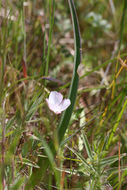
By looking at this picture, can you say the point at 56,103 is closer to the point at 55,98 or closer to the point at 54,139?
the point at 55,98

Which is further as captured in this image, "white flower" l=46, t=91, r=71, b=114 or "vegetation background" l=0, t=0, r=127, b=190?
"white flower" l=46, t=91, r=71, b=114

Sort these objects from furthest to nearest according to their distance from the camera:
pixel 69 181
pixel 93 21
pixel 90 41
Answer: pixel 90 41 → pixel 93 21 → pixel 69 181

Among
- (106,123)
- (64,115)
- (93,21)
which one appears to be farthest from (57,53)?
(64,115)

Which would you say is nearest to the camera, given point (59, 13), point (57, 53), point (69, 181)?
point (69, 181)

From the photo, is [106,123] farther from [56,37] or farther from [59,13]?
[59,13]

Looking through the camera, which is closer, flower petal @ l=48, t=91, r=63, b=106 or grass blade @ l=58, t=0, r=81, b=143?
grass blade @ l=58, t=0, r=81, b=143

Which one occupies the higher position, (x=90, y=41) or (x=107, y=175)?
(x=90, y=41)

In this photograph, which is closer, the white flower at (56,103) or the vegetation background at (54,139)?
the vegetation background at (54,139)

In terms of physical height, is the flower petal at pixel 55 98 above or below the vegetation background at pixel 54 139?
above

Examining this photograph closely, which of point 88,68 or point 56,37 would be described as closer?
point 88,68

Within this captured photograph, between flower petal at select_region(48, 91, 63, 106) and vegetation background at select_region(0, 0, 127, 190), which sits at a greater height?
flower petal at select_region(48, 91, 63, 106)

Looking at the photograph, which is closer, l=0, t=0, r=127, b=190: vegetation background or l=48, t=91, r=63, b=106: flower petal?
l=0, t=0, r=127, b=190: vegetation background
